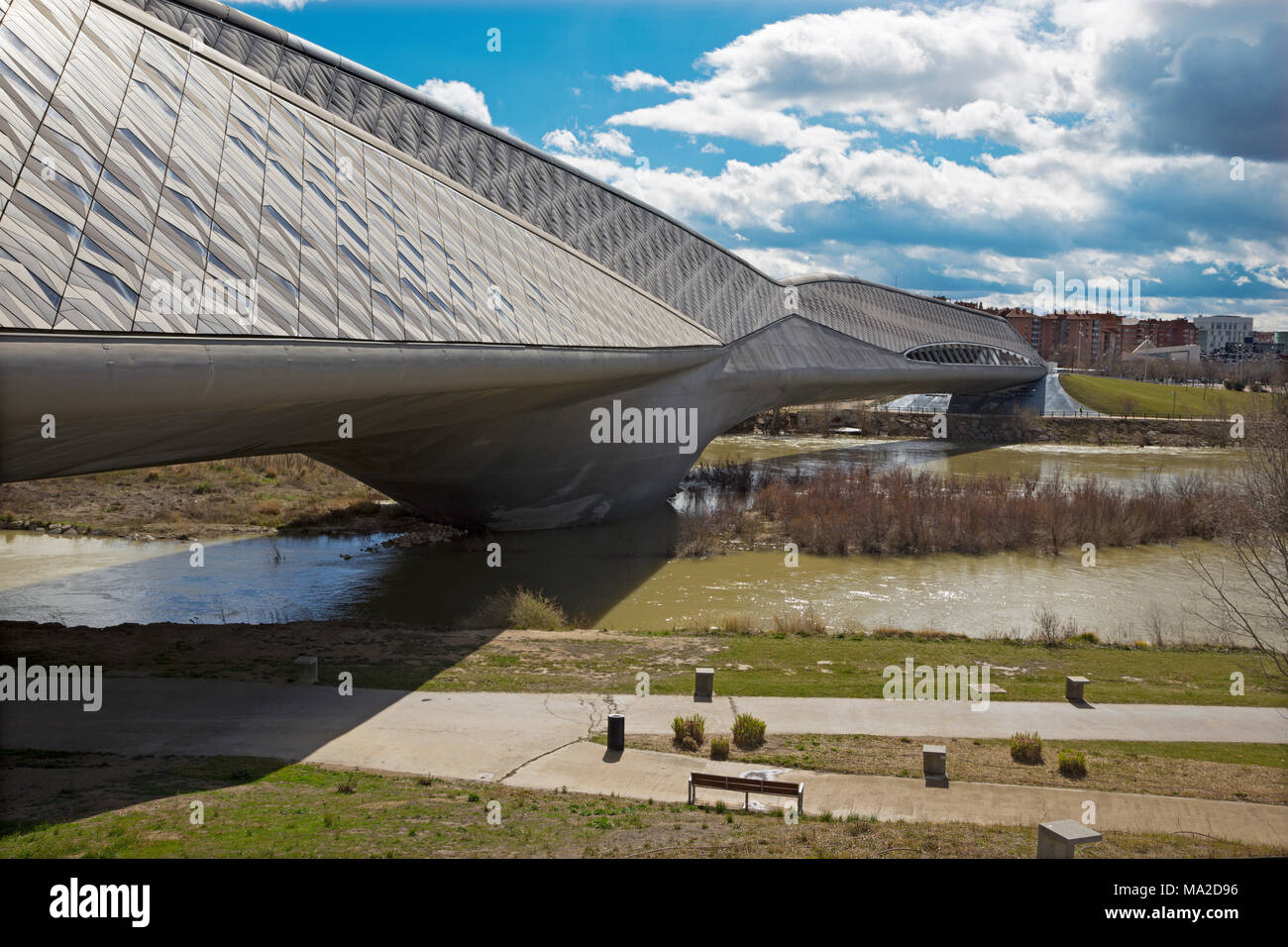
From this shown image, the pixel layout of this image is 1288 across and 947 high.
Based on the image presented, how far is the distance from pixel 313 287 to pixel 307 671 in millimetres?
6123

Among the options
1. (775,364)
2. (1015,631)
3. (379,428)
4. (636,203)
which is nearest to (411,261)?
(379,428)

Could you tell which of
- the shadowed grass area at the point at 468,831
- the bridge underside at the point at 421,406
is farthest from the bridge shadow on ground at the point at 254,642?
the bridge underside at the point at 421,406

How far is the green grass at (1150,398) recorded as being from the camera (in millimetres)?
76312

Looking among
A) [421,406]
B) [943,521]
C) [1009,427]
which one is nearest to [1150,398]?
[1009,427]

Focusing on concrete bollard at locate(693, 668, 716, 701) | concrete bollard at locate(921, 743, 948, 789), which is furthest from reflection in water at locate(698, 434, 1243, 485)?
concrete bollard at locate(921, 743, 948, 789)

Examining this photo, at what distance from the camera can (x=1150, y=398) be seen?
81.2 m

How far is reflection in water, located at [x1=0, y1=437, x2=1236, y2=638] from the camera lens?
882 inches

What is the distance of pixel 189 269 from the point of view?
12.5 m

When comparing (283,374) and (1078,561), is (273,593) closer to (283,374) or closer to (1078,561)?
(283,374)

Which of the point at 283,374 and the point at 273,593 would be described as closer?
the point at 283,374

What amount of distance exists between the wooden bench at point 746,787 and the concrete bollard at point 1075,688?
6.55 meters

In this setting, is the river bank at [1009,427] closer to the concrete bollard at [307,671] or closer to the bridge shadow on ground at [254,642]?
the bridge shadow on ground at [254,642]
